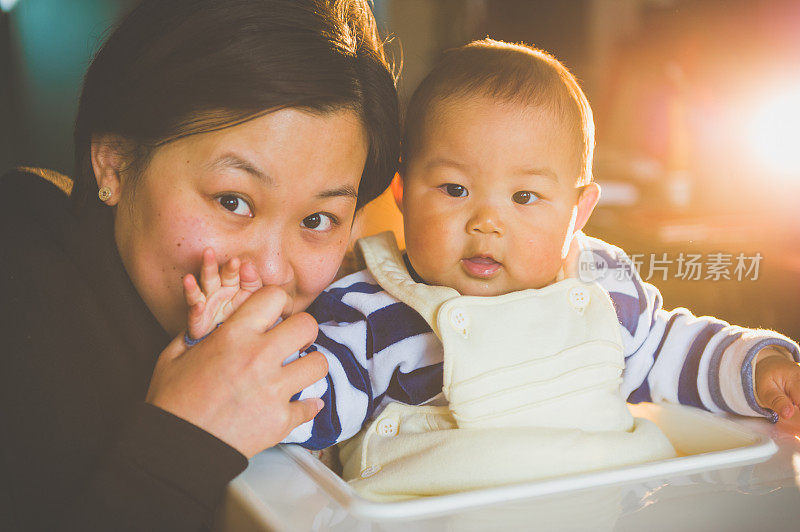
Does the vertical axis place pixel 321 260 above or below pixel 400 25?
below

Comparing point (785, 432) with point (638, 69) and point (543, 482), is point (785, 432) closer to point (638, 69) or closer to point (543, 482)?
point (543, 482)

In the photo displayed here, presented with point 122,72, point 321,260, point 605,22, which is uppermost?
point 605,22

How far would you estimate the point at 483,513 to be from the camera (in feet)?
1.61

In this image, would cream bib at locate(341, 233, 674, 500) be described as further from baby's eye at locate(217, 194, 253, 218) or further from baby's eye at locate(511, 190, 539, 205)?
baby's eye at locate(217, 194, 253, 218)

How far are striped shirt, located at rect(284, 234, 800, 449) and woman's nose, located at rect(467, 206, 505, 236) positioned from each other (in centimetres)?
13

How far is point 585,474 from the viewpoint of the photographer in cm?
55

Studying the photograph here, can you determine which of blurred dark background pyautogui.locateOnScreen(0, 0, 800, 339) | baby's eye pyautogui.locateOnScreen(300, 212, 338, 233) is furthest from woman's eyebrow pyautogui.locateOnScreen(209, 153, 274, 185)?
blurred dark background pyautogui.locateOnScreen(0, 0, 800, 339)

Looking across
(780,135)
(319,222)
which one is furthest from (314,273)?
(780,135)

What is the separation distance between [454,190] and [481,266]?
99mm

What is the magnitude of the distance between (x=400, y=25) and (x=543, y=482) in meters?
2.63

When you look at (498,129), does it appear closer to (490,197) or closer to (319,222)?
(490,197)

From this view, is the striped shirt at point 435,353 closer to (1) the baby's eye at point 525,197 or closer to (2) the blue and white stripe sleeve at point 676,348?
(2) the blue and white stripe sleeve at point 676,348

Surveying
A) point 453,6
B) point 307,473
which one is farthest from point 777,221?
point 453,6

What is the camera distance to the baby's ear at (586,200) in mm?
821
